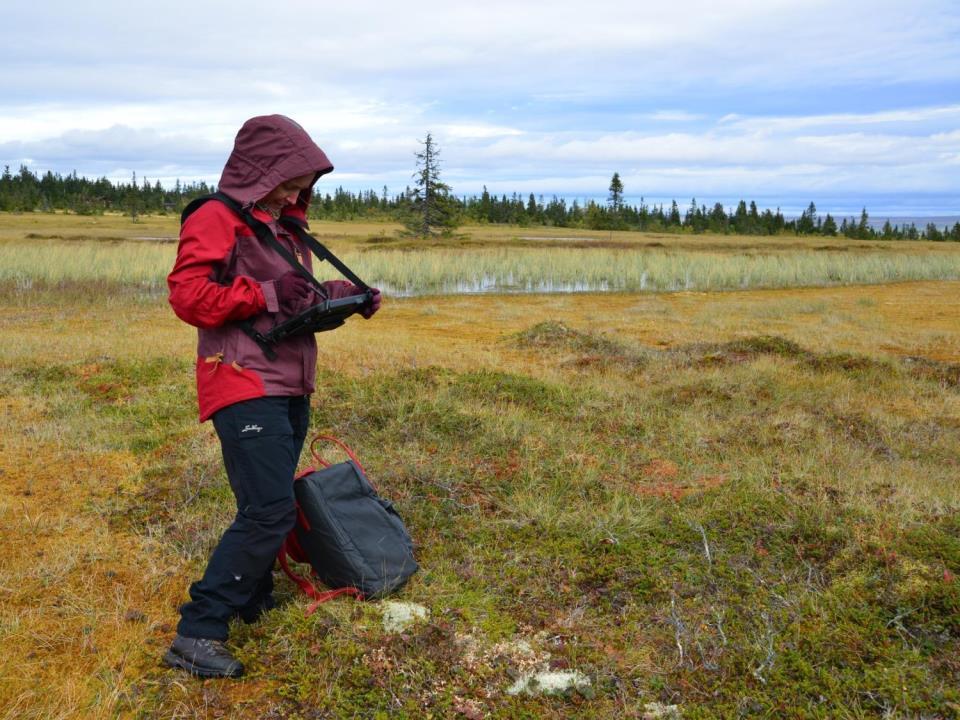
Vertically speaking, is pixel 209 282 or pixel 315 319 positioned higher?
pixel 209 282

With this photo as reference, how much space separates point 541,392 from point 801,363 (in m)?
3.46

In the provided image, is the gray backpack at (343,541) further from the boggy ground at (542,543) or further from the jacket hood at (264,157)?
the jacket hood at (264,157)

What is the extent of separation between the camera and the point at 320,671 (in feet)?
10.2

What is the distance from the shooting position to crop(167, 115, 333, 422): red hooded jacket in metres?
2.82

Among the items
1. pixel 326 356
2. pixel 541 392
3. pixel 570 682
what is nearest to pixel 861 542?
pixel 570 682

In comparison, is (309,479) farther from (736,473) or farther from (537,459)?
(736,473)

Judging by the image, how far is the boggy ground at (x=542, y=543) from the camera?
3.02 meters

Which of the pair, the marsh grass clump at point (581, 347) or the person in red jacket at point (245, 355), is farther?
the marsh grass clump at point (581, 347)

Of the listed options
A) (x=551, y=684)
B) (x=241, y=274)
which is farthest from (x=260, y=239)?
(x=551, y=684)

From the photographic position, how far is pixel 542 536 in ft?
14.2

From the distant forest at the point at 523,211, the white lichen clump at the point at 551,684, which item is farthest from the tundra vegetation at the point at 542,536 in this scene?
the distant forest at the point at 523,211

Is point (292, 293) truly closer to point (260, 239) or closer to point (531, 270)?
point (260, 239)

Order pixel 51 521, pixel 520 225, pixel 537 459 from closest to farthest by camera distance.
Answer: pixel 51 521, pixel 537 459, pixel 520 225

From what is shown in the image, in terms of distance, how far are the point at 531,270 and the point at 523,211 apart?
43.0 m
